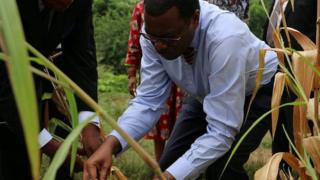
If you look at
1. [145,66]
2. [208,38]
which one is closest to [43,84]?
[145,66]

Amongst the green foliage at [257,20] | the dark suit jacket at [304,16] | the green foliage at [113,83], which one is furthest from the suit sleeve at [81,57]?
the green foliage at [257,20]

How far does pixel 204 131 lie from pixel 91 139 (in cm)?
57

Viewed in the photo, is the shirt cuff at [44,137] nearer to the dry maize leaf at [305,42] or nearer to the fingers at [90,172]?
the fingers at [90,172]

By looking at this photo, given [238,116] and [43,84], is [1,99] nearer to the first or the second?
[43,84]

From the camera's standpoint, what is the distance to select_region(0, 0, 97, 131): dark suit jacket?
1.66 m

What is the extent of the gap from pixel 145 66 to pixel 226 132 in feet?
1.34

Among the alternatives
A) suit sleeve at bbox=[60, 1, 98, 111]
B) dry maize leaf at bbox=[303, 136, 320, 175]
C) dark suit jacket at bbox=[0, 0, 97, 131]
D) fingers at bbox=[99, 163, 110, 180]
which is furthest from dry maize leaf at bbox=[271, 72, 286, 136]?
suit sleeve at bbox=[60, 1, 98, 111]

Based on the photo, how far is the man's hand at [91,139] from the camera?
6.13 feet

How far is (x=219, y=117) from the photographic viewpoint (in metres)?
1.78

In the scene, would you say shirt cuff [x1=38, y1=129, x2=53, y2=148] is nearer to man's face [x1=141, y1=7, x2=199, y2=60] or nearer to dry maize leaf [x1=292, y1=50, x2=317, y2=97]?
man's face [x1=141, y1=7, x2=199, y2=60]

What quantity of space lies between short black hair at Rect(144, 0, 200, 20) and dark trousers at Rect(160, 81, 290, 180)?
597 mm

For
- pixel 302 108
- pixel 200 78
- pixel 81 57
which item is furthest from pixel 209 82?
pixel 302 108

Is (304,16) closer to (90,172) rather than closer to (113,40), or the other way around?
(90,172)

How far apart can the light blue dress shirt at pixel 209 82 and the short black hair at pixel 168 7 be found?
0.53 feet
